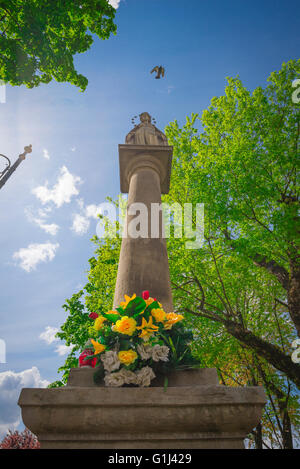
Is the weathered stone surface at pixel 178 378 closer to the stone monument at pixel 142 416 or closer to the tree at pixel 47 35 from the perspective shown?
the stone monument at pixel 142 416

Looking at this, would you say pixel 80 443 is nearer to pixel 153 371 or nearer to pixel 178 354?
pixel 153 371

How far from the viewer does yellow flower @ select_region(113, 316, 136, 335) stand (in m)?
2.92

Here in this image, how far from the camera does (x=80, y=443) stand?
8.10 ft

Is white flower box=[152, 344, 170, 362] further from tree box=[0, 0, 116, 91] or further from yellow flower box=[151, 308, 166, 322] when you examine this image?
tree box=[0, 0, 116, 91]

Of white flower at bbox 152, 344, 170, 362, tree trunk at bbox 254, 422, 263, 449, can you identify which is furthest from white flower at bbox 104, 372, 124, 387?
tree trunk at bbox 254, 422, 263, 449

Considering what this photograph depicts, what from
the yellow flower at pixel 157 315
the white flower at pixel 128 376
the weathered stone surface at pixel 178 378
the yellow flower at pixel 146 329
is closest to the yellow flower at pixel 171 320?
the yellow flower at pixel 157 315

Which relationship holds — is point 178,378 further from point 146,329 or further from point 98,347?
point 98,347

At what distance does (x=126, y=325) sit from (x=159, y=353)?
47cm

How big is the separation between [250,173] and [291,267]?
423cm

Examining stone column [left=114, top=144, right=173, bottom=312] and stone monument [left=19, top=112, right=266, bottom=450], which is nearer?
stone monument [left=19, top=112, right=266, bottom=450]

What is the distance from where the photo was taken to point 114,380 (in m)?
2.75

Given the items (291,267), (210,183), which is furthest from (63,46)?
(291,267)

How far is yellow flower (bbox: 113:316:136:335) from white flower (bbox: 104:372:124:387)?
0.42 m

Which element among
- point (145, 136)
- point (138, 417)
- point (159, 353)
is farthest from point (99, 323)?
point (145, 136)
